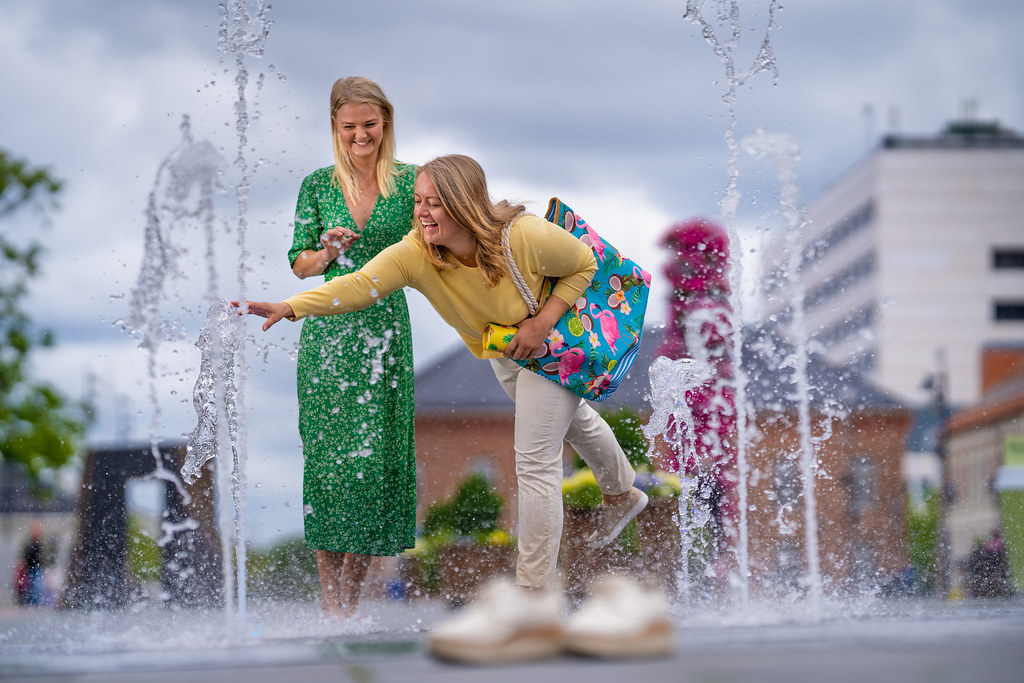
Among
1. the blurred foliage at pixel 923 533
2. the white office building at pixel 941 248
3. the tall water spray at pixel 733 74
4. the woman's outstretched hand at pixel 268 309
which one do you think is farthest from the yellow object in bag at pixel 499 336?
the white office building at pixel 941 248

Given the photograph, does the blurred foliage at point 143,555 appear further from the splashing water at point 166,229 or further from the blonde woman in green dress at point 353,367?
the blonde woman in green dress at point 353,367

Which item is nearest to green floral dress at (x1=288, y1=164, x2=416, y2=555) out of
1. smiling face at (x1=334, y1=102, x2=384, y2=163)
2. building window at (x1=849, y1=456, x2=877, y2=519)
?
smiling face at (x1=334, y1=102, x2=384, y2=163)

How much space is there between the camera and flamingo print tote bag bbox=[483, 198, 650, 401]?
3197 millimetres

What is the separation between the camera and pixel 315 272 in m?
3.66

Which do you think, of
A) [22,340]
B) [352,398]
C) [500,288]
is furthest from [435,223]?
[22,340]

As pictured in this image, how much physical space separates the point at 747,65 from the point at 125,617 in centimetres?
331

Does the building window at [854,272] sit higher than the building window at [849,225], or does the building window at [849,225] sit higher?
the building window at [849,225]

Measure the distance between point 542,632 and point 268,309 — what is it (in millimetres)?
1542

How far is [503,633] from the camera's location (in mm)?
1777

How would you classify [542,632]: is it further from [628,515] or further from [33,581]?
[33,581]

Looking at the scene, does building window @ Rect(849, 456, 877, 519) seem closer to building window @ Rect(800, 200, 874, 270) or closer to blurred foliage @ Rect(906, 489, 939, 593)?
blurred foliage @ Rect(906, 489, 939, 593)

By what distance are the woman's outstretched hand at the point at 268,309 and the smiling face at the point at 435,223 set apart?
0.43 meters

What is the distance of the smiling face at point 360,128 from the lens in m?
3.64

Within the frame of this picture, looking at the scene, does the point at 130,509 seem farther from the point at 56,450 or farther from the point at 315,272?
the point at 56,450
